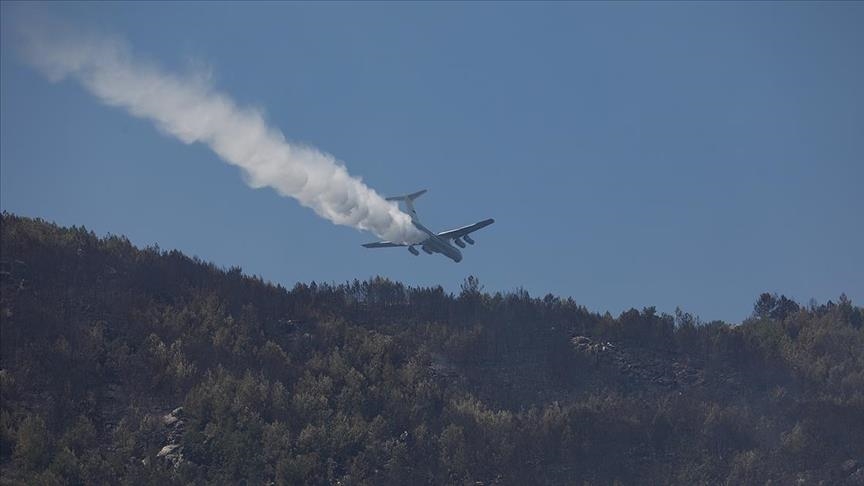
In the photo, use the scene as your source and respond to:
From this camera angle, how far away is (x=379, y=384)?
66688mm

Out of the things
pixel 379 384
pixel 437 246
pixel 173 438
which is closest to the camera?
pixel 173 438

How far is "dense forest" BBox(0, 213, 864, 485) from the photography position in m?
56.8

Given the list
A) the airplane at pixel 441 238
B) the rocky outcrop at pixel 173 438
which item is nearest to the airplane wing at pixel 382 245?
the airplane at pixel 441 238

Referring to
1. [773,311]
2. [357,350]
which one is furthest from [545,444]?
[773,311]

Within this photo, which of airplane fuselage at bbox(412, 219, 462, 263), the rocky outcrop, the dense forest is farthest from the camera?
airplane fuselage at bbox(412, 219, 462, 263)

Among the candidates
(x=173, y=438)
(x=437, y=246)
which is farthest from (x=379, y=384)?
(x=437, y=246)

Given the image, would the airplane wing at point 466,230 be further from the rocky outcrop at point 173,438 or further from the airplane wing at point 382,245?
the rocky outcrop at point 173,438

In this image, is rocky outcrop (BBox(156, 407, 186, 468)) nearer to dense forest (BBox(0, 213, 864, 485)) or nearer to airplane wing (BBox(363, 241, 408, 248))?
dense forest (BBox(0, 213, 864, 485))

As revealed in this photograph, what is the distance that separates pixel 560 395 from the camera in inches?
2815

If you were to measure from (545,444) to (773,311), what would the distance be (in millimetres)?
35620

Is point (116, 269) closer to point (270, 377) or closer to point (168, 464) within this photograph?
point (270, 377)

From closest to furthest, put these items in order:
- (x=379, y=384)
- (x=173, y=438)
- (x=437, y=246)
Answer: (x=173, y=438), (x=379, y=384), (x=437, y=246)

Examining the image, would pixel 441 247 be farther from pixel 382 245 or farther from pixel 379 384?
pixel 379 384

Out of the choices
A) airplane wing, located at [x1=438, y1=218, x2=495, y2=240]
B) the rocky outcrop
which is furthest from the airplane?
the rocky outcrop
